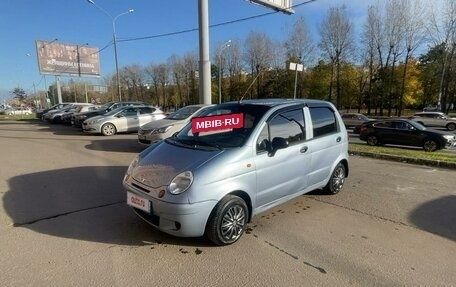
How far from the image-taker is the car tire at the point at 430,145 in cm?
1401

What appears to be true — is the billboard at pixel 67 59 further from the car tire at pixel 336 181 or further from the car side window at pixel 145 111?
the car tire at pixel 336 181

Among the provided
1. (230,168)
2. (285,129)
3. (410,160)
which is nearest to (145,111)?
(410,160)

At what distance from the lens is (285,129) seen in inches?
170

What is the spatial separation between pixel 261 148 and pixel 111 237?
210cm

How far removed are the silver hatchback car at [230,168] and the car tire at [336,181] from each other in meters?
0.23

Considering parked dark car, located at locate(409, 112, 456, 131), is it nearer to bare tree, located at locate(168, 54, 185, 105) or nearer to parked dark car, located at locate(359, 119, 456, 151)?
parked dark car, located at locate(359, 119, 456, 151)

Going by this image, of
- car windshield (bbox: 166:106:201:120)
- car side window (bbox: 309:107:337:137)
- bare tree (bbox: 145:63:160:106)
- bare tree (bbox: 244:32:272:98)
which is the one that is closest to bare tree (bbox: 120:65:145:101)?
bare tree (bbox: 145:63:160:106)

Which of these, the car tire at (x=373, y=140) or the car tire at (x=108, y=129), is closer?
the car tire at (x=108, y=129)

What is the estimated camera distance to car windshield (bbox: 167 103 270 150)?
3.94 meters

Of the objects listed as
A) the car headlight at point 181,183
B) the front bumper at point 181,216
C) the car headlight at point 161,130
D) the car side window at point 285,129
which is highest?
the car side window at point 285,129

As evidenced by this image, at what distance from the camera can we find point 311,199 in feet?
17.1

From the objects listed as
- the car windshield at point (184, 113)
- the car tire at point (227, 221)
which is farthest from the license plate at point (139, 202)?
the car windshield at point (184, 113)

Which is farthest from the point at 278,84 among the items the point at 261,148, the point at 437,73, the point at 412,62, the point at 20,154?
the point at 261,148

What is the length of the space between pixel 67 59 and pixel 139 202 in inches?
1536
